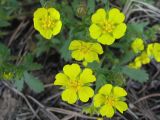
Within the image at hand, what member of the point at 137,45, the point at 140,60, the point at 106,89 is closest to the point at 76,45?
the point at 106,89

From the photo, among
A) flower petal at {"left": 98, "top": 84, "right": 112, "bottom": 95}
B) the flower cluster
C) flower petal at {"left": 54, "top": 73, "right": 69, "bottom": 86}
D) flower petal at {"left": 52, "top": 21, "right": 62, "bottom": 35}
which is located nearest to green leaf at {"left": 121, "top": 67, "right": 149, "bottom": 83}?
the flower cluster

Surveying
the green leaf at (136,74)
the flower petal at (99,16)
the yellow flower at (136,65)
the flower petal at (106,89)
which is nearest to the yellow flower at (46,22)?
the flower petal at (99,16)

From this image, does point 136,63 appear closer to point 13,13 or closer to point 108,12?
point 108,12

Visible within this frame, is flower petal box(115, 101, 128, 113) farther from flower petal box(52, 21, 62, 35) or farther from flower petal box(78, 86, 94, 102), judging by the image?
flower petal box(52, 21, 62, 35)

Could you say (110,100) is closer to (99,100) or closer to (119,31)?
(99,100)

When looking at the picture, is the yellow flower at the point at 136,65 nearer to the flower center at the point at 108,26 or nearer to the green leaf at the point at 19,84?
the flower center at the point at 108,26
